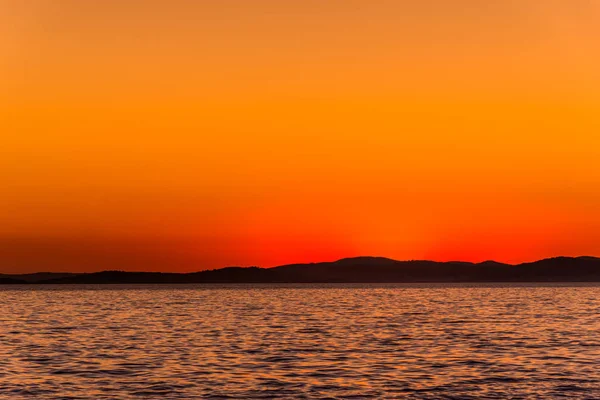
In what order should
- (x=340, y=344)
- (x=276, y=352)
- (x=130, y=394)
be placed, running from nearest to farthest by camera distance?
(x=130, y=394) < (x=276, y=352) < (x=340, y=344)

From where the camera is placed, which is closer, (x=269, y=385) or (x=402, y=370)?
(x=269, y=385)

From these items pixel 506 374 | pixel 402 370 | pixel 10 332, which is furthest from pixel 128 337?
pixel 506 374

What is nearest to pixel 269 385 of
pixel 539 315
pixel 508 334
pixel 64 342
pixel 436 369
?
pixel 436 369

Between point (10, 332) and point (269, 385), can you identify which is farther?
point (10, 332)

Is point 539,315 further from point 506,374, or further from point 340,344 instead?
point 506,374

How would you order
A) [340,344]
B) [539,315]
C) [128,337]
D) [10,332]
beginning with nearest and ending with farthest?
[340,344], [128,337], [10,332], [539,315]

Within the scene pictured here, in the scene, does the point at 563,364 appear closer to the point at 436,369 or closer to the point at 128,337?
the point at 436,369

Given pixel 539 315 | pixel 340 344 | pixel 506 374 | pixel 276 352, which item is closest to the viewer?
pixel 506 374

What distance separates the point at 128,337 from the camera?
71062mm

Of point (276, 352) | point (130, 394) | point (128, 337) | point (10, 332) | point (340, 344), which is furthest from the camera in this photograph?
point (10, 332)

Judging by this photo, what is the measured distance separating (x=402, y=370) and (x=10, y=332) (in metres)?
43.5

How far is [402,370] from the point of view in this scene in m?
47.4

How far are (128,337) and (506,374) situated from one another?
3561cm

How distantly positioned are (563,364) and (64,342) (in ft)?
123
